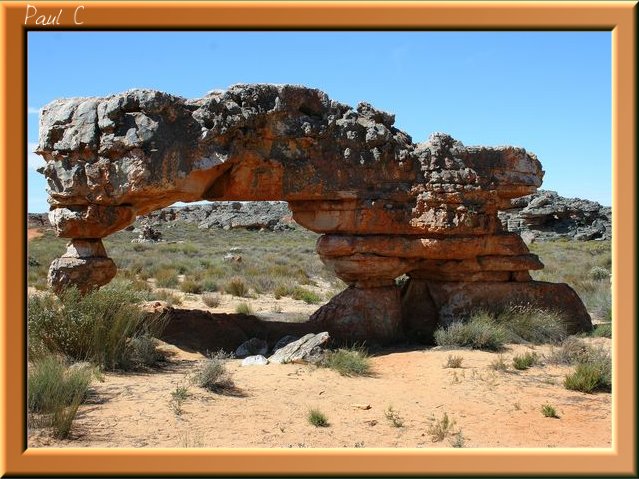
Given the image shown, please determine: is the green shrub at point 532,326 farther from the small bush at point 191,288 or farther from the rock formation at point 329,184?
the small bush at point 191,288

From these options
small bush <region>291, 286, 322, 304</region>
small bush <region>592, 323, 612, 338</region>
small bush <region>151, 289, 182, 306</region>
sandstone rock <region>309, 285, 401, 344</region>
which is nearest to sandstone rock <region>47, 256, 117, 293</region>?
small bush <region>151, 289, 182, 306</region>

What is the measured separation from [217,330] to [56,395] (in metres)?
5.32

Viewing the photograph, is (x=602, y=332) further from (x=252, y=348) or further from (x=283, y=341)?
(x=252, y=348)

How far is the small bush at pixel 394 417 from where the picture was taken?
634 cm

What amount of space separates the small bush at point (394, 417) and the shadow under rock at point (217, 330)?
413 cm

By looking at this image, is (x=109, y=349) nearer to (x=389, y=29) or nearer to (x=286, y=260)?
(x=389, y=29)

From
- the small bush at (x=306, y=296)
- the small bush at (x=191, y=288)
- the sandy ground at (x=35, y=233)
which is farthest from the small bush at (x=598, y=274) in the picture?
the sandy ground at (x=35, y=233)

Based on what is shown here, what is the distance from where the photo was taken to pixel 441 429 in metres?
6.13

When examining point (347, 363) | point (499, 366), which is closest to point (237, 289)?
point (347, 363)

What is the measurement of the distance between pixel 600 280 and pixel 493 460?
56.6 ft

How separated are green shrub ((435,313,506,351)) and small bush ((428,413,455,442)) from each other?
3742 mm

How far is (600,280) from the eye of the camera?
758 inches

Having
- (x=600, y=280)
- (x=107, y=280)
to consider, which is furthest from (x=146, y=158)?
(x=600, y=280)

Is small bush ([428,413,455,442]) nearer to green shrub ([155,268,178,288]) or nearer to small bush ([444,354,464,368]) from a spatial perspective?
small bush ([444,354,464,368])
